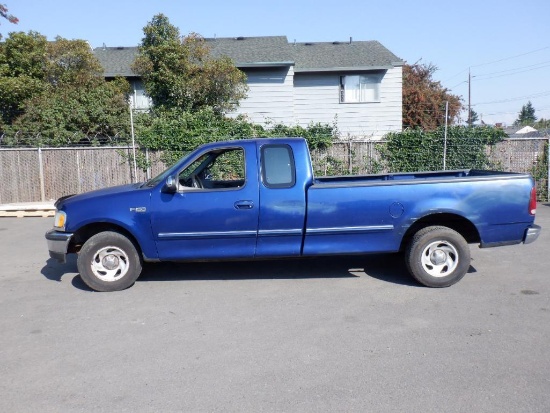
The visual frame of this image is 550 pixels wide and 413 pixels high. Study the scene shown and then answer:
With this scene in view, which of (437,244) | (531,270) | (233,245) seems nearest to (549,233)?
(531,270)

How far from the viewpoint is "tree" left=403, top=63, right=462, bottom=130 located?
30.4 meters

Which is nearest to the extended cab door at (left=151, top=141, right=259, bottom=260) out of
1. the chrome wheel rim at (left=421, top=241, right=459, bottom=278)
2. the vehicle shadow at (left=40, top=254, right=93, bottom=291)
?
the vehicle shadow at (left=40, top=254, right=93, bottom=291)

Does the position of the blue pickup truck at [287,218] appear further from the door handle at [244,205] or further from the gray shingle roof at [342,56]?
the gray shingle roof at [342,56]

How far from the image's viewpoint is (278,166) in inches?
257

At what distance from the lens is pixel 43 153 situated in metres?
15.3

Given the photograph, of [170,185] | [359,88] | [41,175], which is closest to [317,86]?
[359,88]

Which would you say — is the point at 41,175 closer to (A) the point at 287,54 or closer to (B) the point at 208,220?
(A) the point at 287,54

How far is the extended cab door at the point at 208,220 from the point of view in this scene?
6352 mm

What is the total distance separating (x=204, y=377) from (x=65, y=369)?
4.03 ft

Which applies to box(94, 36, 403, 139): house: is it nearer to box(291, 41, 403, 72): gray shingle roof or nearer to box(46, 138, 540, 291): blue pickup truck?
box(291, 41, 403, 72): gray shingle roof

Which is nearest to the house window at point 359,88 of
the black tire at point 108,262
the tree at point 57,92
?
the tree at point 57,92

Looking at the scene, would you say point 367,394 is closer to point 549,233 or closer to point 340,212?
point 340,212

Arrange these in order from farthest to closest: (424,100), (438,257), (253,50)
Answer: (424,100) < (253,50) < (438,257)

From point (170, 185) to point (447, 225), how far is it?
3.67 m
